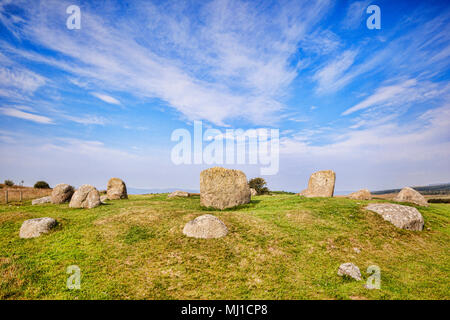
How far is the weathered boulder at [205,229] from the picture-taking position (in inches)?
519

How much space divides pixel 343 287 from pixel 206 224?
7.37 m

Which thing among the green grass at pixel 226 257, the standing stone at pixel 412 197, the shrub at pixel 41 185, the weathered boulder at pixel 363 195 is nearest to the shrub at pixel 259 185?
the weathered boulder at pixel 363 195

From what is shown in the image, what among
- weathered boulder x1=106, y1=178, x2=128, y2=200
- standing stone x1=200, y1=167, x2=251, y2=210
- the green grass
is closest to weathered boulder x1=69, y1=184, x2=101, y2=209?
the green grass

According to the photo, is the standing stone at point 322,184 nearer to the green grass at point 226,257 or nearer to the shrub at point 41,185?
the green grass at point 226,257

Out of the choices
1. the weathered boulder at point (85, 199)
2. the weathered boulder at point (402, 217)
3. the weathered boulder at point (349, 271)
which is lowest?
the weathered boulder at point (349, 271)

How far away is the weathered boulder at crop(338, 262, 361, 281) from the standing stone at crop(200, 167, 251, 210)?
12781 millimetres

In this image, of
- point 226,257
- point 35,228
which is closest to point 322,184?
point 226,257

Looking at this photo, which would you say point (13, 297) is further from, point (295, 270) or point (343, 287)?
point (343, 287)

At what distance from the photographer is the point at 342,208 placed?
62.1 feet

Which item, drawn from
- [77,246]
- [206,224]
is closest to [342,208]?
[206,224]

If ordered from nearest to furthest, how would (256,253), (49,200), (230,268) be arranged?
(230,268) < (256,253) < (49,200)

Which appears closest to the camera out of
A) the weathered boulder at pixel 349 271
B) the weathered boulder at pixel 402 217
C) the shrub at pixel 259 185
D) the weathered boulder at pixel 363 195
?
the weathered boulder at pixel 349 271

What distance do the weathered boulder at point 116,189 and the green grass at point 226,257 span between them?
44.9ft
